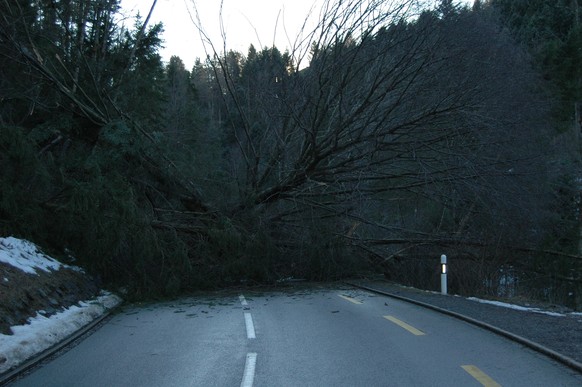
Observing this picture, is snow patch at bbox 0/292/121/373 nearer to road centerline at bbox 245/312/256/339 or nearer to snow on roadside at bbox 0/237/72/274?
snow on roadside at bbox 0/237/72/274

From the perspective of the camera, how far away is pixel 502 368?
5.39 metres

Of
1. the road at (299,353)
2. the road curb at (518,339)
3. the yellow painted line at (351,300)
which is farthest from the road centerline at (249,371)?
the yellow painted line at (351,300)

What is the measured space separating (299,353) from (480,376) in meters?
2.19

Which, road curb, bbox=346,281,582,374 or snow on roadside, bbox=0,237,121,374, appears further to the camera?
snow on roadside, bbox=0,237,121,374

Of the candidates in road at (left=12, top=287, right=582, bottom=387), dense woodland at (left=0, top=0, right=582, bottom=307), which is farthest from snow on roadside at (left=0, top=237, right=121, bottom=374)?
dense woodland at (left=0, top=0, right=582, bottom=307)

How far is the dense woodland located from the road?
4.18m

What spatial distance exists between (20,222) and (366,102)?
8.82m

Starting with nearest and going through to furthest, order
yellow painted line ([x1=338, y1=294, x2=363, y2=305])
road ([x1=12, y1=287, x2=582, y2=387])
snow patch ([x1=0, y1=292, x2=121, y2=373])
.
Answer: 1. road ([x1=12, y1=287, x2=582, y2=387])
2. snow patch ([x1=0, y1=292, x2=121, y2=373])
3. yellow painted line ([x1=338, y1=294, x2=363, y2=305])

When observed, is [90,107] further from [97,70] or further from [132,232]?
[132,232]

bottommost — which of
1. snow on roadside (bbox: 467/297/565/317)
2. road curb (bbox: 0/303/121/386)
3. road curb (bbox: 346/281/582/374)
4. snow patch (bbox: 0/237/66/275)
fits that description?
road curb (bbox: 0/303/121/386)

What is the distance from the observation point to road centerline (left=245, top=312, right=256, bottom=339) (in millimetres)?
7420

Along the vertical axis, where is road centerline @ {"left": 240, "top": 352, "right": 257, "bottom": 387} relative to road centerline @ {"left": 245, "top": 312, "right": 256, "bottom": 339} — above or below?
below

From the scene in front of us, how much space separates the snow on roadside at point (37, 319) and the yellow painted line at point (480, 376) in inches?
199

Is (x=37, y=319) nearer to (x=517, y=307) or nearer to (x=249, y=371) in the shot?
(x=249, y=371)
